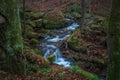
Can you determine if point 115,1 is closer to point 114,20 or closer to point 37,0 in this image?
point 114,20

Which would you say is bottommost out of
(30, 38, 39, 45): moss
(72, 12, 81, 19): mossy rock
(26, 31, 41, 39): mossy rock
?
(30, 38, 39, 45): moss

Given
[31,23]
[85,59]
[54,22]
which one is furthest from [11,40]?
[54,22]

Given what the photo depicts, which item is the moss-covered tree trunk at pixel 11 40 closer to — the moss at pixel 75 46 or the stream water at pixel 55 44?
the stream water at pixel 55 44

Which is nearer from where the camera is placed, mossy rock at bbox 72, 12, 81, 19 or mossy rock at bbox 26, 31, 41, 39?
mossy rock at bbox 26, 31, 41, 39

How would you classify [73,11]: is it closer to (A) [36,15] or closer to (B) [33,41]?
(A) [36,15]

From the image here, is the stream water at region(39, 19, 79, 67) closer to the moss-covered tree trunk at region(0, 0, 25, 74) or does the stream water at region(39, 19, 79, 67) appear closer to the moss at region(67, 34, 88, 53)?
the moss at region(67, 34, 88, 53)

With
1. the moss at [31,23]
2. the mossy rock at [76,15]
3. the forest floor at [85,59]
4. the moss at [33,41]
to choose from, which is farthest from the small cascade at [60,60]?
the mossy rock at [76,15]

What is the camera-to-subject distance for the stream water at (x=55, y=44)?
14800 millimetres

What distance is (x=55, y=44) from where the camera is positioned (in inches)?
697

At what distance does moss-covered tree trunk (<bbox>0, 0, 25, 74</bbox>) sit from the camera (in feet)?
26.4

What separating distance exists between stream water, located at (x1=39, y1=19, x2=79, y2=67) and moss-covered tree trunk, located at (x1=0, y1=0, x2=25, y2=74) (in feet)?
19.0

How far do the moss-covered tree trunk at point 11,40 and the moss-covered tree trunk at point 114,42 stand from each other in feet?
11.7

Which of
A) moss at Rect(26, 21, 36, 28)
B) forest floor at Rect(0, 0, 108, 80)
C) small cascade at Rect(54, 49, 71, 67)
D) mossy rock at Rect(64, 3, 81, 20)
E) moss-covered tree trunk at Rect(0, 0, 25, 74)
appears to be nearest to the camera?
moss-covered tree trunk at Rect(0, 0, 25, 74)

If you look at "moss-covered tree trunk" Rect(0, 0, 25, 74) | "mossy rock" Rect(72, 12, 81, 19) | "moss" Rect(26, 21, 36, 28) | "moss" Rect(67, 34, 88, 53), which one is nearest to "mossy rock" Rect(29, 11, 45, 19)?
"moss" Rect(26, 21, 36, 28)
